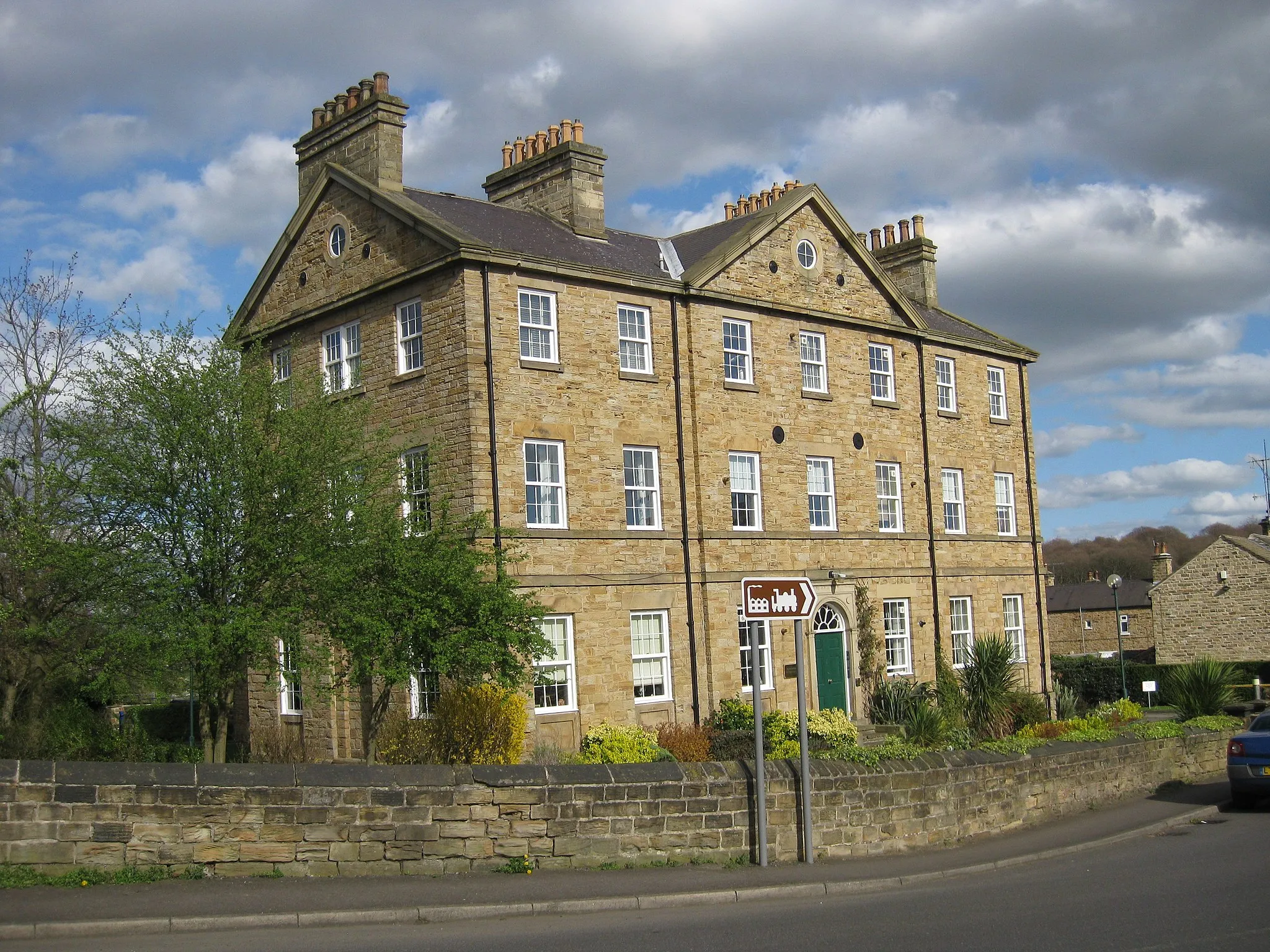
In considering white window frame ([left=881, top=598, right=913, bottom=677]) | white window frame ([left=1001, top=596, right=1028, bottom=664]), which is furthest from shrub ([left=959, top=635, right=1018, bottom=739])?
white window frame ([left=1001, top=596, right=1028, bottom=664])

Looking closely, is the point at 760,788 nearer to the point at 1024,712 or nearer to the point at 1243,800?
the point at 1243,800

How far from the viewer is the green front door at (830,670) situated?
90.4 feet

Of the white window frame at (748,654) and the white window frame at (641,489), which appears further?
the white window frame at (748,654)

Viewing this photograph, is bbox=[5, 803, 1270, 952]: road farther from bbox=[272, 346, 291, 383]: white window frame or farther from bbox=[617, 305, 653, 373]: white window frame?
bbox=[272, 346, 291, 383]: white window frame

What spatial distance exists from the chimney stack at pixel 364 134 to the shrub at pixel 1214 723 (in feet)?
62.1

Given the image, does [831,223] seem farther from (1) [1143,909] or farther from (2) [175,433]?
(1) [1143,909]

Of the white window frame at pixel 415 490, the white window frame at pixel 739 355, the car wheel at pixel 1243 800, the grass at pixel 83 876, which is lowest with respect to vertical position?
the car wheel at pixel 1243 800

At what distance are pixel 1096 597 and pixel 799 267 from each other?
53.5 m

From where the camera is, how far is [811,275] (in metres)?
28.2

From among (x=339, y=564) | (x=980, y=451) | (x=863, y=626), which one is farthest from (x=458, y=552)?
(x=980, y=451)

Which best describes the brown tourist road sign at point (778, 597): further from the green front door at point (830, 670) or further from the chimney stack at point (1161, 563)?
the chimney stack at point (1161, 563)

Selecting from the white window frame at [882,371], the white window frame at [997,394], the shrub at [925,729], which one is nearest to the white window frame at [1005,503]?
the white window frame at [997,394]

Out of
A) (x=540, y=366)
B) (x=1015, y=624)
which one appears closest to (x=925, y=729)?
(x=540, y=366)

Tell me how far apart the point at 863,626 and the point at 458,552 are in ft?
44.8
